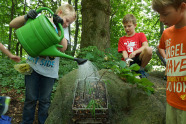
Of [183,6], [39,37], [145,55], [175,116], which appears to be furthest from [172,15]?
[145,55]

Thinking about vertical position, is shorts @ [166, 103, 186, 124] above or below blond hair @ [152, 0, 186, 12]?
below

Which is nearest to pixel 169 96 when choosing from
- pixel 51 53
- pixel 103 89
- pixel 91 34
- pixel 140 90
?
pixel 140 90

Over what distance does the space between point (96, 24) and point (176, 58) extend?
3587 millimetres

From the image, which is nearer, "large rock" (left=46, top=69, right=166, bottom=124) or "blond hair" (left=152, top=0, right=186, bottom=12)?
"blond hair" (left=152, top=0, right=186, bottom=12)

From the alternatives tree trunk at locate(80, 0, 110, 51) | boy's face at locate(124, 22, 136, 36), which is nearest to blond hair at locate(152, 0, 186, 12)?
boy's face at locate(124, 22, 136, 36)

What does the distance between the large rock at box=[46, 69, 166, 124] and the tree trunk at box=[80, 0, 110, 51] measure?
2.73 meters

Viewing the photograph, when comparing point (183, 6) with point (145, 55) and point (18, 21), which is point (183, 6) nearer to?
point (145, 55)

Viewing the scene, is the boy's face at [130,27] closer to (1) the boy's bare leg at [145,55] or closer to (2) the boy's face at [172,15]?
(1) the boy's bare leg at [145,55]

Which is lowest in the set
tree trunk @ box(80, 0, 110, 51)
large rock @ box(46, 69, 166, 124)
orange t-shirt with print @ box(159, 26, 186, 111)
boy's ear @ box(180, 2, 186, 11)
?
large rock @ box(46, 69, 166, 124)

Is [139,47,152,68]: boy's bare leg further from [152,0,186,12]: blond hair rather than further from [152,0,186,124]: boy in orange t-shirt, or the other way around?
[152,0,186,12]: blond hair

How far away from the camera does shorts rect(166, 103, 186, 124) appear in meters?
1.17

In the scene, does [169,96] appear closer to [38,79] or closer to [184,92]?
[184,92]

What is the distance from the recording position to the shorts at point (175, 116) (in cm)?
117

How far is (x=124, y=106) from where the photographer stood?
1.76 meters
